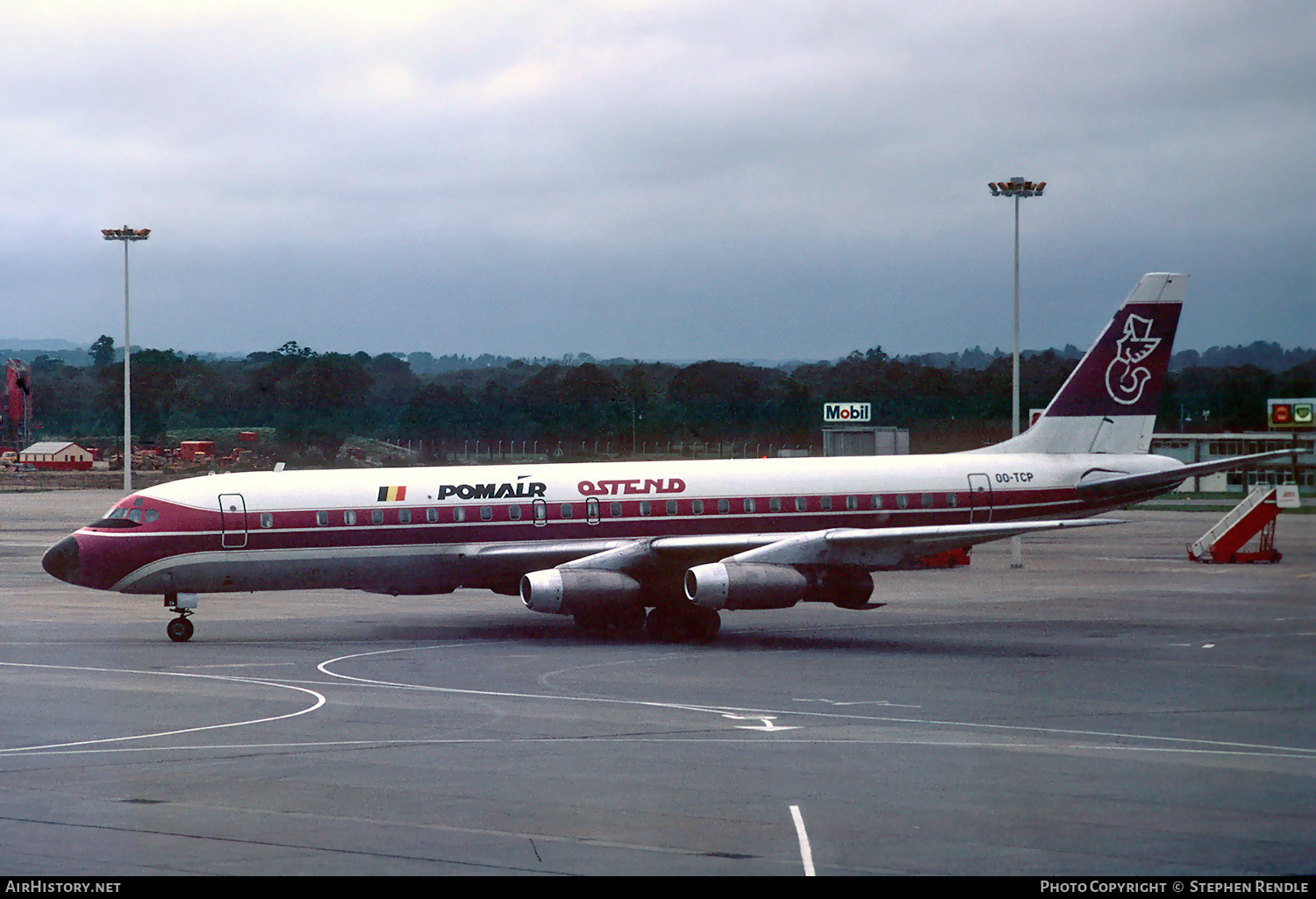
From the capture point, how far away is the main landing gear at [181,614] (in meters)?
35.3

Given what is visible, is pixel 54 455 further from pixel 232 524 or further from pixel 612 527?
pixel 612 527

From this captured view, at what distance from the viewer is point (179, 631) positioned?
35.3m

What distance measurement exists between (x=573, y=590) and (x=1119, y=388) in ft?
55.9

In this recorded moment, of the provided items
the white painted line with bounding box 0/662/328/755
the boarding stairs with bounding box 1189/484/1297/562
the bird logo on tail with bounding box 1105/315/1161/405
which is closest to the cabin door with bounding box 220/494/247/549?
the white painted line with bounding box 0/662/328/755

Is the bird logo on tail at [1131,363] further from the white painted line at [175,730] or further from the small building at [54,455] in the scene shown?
the small building at [54,455]

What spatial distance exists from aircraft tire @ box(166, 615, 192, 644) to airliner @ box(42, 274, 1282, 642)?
47mm

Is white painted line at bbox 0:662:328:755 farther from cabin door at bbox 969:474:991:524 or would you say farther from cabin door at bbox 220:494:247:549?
cabin door at bbox 969:474:991:524

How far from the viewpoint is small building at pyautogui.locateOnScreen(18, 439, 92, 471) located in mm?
124688

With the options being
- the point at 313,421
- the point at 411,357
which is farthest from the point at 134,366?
the point at 313,421

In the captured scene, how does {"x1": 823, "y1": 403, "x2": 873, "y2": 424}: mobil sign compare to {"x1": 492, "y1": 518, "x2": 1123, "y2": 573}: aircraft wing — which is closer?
{"x1": 492, "y1": 518, "x2": 1123, "y2": 573}: aircraft wing

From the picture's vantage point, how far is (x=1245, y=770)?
57.9 feet

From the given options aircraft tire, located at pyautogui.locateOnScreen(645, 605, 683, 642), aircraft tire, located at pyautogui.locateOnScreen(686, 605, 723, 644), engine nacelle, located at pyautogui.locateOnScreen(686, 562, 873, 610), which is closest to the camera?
engine nacelle, located at pyautogui.locateOnScreen(686, 562, 873, 610)

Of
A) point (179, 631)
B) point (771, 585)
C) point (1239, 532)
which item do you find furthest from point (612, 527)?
point (1239, 532)

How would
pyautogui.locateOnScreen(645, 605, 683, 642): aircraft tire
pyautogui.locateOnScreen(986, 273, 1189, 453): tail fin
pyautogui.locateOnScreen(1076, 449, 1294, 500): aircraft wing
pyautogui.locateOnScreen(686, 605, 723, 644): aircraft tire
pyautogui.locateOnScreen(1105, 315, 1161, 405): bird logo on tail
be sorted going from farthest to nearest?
1. pyautogui.locateOnScreen(1105, 315, 1161, 405): bird logo on tail
2. pyautogui.locateOnScreen(986, 273, 1189, 453): tail fin
3. pyautogui.locateOnScreen(1076, 449, 1294, 500): aircraft wing
4. pyautogui.locateOnScreen(645, 605, 683, 642): aircraft tire
5. pyautogui.locateOnScreen(686, 605, 723, 644): aircraft tire
